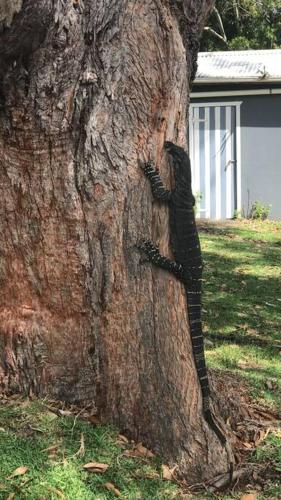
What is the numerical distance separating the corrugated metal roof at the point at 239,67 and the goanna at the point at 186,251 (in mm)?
10176

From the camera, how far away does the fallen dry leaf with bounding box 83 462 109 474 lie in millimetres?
3215

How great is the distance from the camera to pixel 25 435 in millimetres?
3326

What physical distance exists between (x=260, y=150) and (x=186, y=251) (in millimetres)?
10596

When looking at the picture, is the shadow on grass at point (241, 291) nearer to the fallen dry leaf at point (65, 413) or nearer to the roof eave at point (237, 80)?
the fallen dry leaf at point (65, 413)

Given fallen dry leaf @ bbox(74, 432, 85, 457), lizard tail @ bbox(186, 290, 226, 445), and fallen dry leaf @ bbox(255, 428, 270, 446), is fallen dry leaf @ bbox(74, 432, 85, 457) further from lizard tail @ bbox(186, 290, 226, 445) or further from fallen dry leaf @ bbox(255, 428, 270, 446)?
fallen dry leaf @ bbox(255, 428, 270, 446)

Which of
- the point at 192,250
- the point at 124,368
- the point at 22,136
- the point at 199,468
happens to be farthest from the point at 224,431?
the point at 22,136

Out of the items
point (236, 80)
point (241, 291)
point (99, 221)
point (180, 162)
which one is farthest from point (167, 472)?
point (236, 80)

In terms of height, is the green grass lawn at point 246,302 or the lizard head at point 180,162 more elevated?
the lizard head at point 180,162

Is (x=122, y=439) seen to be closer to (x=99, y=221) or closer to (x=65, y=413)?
(x=65, y=413)

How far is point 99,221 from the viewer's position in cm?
335

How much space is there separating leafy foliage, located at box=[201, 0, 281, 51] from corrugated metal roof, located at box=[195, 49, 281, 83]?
28.5ft

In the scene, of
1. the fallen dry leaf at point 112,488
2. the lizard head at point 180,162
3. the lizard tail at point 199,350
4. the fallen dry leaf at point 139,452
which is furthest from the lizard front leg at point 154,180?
the fallen dry leaf at point 112,488

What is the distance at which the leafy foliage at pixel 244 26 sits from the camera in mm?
23531

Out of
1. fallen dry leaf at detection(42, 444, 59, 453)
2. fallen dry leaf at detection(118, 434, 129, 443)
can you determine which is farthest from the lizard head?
fallen dry leaf at detection(42, 444, 59, 453)
